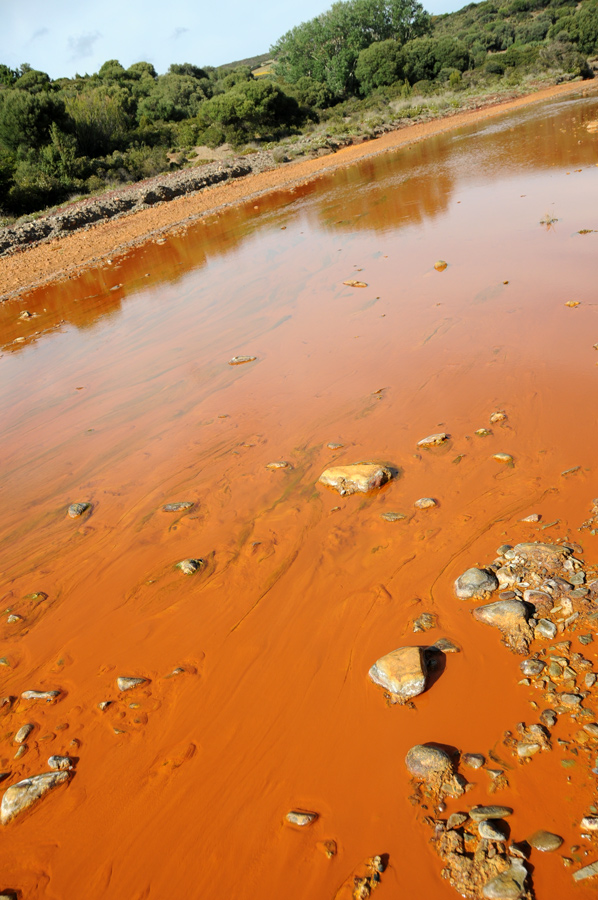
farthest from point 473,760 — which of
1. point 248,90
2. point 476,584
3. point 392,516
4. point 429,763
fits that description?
point 248,90

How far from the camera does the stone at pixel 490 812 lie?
1877 mm

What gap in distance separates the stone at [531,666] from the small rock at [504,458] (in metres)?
1.65

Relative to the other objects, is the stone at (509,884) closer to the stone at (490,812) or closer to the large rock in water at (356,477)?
the stone at (490,812)

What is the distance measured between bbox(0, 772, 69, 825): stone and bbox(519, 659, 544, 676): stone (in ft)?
7.00

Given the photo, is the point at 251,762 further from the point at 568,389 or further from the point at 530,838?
the point at 568,389

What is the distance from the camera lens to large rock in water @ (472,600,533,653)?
8.09ft

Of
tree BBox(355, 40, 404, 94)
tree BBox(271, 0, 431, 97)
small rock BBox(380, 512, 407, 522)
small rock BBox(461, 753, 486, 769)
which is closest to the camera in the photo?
small rock BBox(461, 753, 486, 769)

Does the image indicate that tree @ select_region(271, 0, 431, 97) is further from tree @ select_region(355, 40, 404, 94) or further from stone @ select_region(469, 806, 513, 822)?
stone @ select_region(469, 806, 513, 822)

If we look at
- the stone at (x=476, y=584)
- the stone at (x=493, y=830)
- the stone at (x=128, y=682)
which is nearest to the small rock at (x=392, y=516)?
the stone at (x=476, y=584)

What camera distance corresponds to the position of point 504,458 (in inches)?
148

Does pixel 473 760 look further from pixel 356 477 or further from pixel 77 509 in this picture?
pixel 77 509

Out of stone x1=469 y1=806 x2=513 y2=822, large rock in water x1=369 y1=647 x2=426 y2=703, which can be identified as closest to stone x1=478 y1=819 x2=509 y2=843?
stone x1=469 y1=806 x2=513 y2=822

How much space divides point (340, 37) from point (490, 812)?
6720 cm

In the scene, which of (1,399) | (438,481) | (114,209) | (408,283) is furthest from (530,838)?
(114,209)
